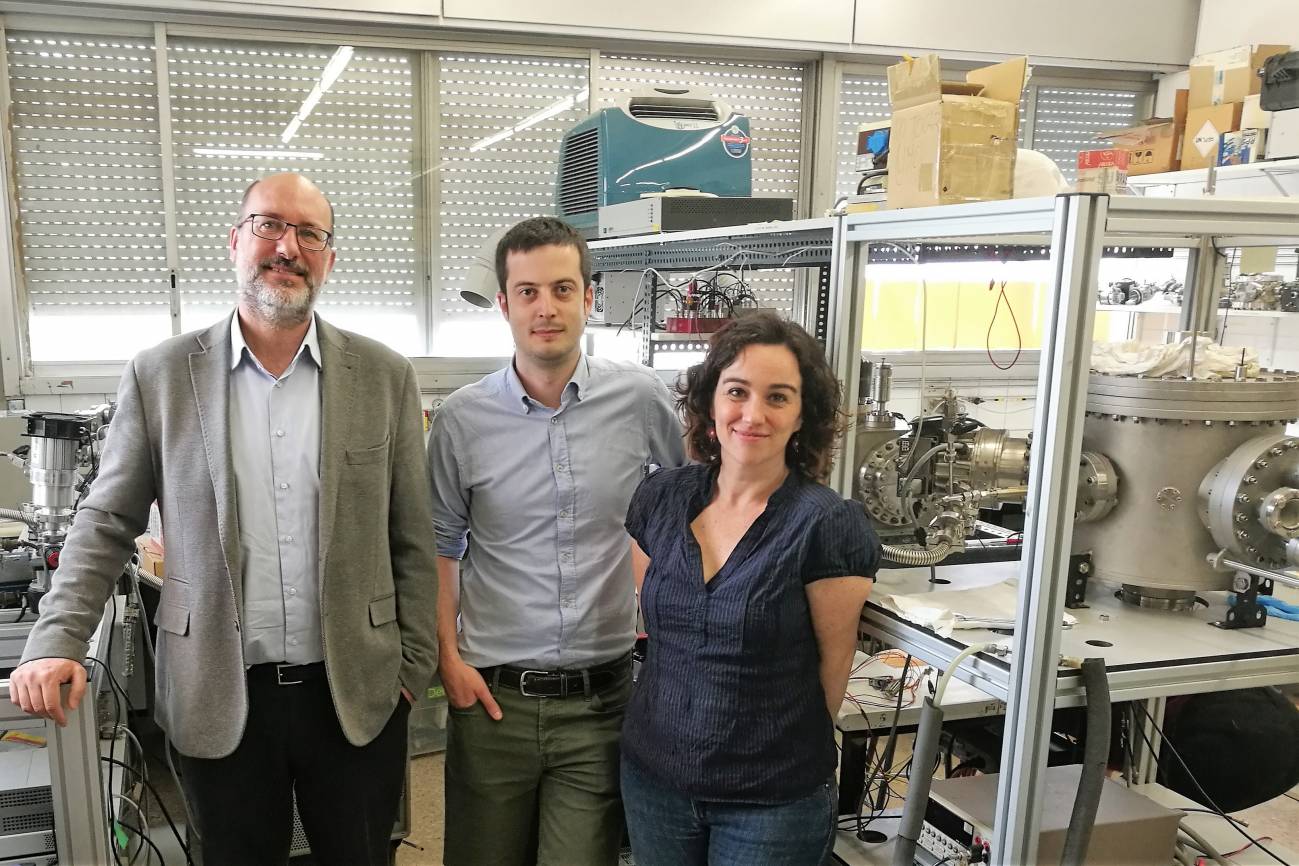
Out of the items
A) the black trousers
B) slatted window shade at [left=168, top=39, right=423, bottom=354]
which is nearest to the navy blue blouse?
the black trousers

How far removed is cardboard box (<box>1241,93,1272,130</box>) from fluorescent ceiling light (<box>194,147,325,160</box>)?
Result: 3689 millimetres

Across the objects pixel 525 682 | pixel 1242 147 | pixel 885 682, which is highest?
pixel 1242 147

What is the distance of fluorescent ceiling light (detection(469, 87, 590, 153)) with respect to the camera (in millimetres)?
4328

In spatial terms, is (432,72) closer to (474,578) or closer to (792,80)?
(792,80)

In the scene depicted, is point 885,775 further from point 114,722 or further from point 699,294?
point 114,722

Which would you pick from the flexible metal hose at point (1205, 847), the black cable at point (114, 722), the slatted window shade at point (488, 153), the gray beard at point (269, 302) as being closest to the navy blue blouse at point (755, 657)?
the gray beard at point (269, 302)

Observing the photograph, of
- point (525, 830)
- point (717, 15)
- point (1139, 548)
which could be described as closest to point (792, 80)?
point (717, 15)

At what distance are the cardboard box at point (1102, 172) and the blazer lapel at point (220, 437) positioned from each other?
1309 mm

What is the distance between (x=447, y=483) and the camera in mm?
1758

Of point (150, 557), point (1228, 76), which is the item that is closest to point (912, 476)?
point (150, 557)

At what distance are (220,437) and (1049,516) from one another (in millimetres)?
1242

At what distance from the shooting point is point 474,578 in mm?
1772

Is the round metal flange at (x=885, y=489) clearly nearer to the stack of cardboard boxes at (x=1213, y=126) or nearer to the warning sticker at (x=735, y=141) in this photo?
the warning sticker at (x=735, y=141)

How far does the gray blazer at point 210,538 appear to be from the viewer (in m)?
1.49
